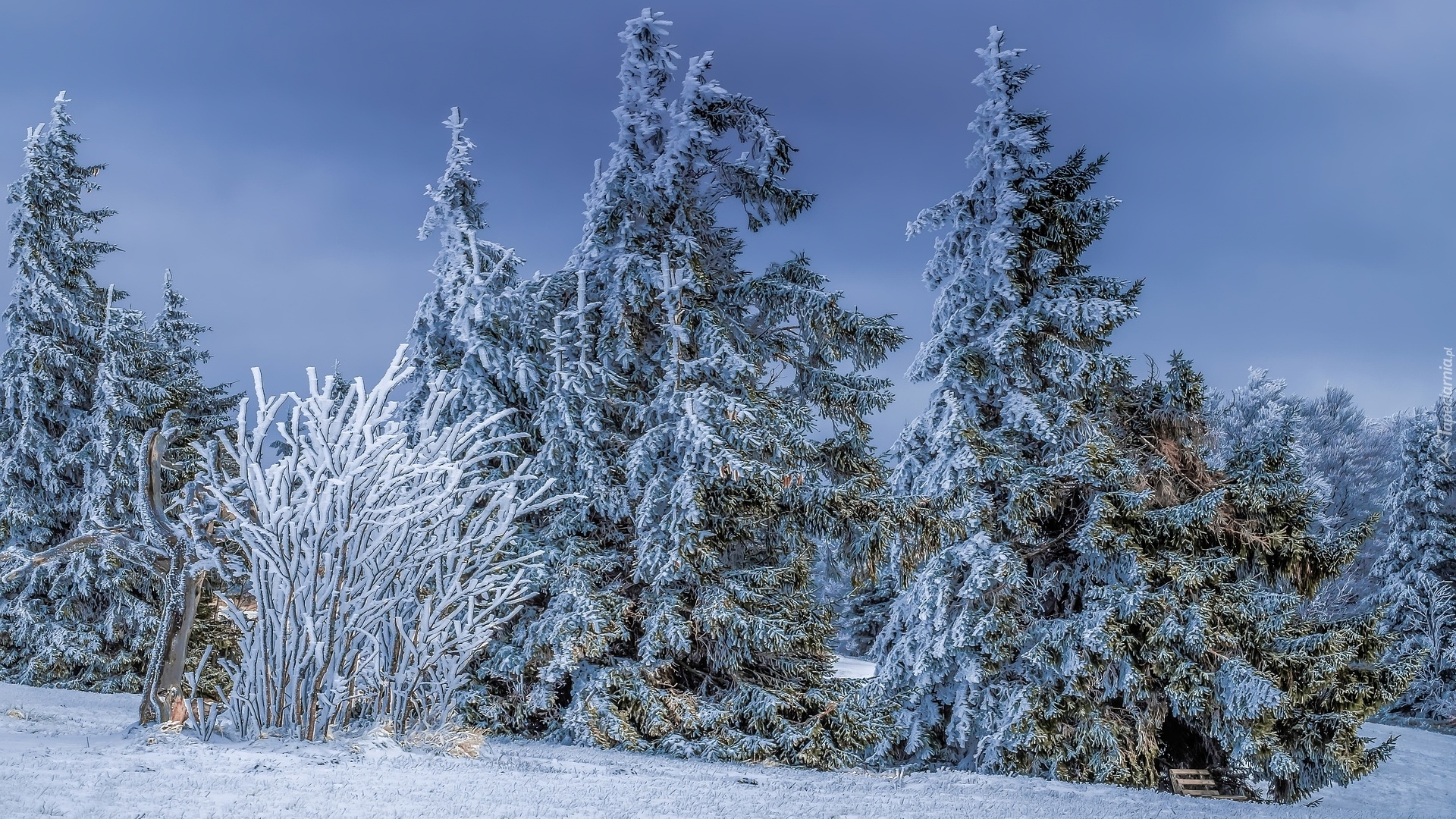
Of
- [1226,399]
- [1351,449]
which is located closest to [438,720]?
[1226,399]

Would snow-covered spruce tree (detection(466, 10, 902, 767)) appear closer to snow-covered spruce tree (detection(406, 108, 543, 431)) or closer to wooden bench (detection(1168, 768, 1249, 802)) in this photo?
snow-covered spruce tree (detection(406, 108, 543, 431))

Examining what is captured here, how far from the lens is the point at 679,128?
10320mm

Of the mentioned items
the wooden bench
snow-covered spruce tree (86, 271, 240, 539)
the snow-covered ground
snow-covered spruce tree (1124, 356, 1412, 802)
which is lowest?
the wooden bench

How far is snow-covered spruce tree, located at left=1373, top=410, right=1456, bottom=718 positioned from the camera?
61.5 feet

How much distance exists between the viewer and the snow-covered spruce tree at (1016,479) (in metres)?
8.37

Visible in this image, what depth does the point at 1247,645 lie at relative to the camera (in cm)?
836

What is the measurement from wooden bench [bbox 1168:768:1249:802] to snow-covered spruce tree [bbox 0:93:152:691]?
14404 millimetres

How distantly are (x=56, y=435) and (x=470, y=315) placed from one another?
35.2ft

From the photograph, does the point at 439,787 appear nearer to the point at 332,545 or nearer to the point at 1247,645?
the point at 332,545

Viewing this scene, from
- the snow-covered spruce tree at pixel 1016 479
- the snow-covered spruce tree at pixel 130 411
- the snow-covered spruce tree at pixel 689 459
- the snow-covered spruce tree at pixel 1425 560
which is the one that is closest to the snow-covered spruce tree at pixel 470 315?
the snow-covered spruce tree at pixel 689 459

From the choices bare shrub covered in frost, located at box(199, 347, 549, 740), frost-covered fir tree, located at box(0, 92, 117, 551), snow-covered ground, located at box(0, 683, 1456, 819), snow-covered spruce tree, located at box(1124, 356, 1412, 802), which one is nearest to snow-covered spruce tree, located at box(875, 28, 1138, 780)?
snow-covered spruce tree, located at box(1124, 356, 1412, 802)

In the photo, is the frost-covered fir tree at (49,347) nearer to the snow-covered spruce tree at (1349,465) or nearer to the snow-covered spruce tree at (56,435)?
the snow-covered spruce tree at (56,435)

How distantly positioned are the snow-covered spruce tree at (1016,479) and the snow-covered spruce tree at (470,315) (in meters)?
4.21

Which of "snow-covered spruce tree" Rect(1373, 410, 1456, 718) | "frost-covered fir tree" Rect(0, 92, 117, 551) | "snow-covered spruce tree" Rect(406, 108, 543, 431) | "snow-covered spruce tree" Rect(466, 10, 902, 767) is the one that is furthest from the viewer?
"snow-covered spruce tree" Rect(1373, 410, 1456, 718)
